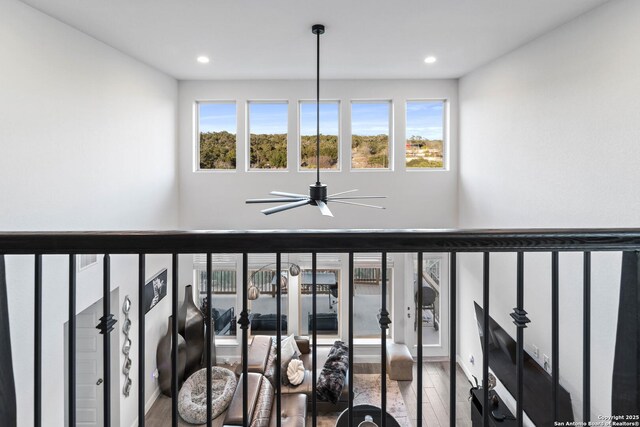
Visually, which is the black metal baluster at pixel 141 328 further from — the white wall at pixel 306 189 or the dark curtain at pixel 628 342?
the white wall at pixel 306 189

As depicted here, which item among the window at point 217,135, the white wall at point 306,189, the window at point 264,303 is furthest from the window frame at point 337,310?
the window at point 217,135

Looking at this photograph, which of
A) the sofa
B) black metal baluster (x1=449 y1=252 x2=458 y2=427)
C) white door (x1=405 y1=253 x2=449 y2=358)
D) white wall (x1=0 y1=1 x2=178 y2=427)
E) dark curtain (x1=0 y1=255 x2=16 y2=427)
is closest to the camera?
dark curtain (x1=0 y1=255 x2=16 y2=427)

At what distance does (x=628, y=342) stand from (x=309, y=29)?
12.8ft

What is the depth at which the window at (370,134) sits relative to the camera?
657 cm

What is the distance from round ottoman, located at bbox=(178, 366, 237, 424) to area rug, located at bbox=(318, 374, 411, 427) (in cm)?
141

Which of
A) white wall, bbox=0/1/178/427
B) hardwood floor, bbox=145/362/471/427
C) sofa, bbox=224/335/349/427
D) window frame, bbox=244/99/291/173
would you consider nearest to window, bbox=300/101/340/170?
window frame, bbox=244/99/291/173

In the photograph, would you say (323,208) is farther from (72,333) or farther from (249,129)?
(249,129)

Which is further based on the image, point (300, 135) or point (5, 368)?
point (300, 135)

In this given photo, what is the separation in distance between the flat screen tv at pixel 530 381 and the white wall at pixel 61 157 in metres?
4.35

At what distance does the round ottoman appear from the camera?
4.95 metres

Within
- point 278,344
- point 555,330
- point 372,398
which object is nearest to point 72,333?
point 278,344

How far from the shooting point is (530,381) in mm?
3957

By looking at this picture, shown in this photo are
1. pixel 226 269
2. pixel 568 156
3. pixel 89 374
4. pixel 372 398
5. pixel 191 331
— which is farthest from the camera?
pixel 226 269

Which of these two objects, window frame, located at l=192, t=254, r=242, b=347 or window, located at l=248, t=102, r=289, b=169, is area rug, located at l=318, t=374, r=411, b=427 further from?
window, located at l=248, t=102, r=289, b=169
